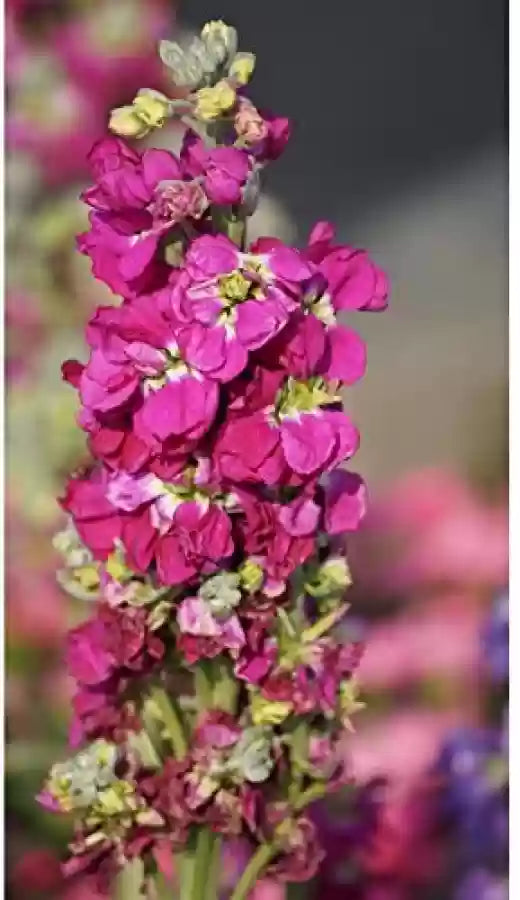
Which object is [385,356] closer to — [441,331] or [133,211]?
[441,331]

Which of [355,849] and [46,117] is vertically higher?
[46,117]

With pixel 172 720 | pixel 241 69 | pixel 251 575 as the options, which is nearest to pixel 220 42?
pixel 241 69

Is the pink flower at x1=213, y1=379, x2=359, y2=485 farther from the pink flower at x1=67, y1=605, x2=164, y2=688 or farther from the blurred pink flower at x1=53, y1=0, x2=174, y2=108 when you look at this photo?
the blurred pink flower at x1=53, y1=0, x2=174, y2=108

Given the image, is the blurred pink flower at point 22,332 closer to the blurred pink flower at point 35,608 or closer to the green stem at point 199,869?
the blurred pink flower at point 35,608

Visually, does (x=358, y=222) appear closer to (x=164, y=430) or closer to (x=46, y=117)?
(x=46, y=117)

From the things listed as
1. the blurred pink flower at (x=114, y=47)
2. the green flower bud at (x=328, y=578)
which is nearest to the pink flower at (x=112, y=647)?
the green flower bud at (x=328, y=578)

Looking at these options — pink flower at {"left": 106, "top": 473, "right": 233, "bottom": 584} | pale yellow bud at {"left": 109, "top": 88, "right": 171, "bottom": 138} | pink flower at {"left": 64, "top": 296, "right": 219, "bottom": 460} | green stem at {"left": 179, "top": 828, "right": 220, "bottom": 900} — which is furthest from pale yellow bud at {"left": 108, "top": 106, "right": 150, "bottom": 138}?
green stem at {"left": 179, "top": 828, "right": 220, "bottom": 900}

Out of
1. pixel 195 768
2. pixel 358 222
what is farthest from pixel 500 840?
pixel 358 222
